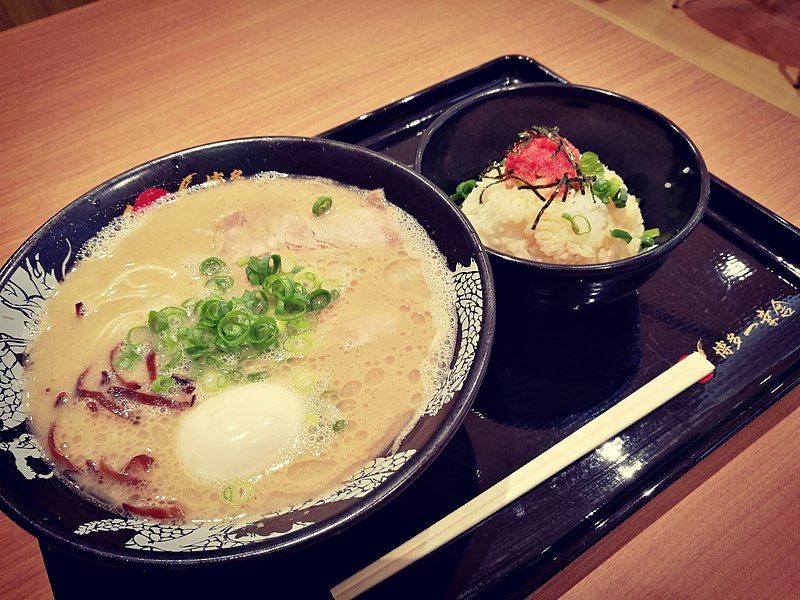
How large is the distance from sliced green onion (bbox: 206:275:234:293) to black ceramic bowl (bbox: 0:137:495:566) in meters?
0.28

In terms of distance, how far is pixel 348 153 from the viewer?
4.53 feet

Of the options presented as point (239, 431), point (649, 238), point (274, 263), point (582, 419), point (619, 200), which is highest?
point (274, 263)

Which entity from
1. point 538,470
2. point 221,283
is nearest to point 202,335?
point 221,283

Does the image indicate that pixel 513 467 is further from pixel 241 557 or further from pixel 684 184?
pixel 684 184

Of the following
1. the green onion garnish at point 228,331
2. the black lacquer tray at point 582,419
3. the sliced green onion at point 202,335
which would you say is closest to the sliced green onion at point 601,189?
the black lacquer tray at point 582,419

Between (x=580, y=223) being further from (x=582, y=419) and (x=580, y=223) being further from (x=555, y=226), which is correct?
(x=582, y=419)

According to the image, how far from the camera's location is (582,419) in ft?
4.19

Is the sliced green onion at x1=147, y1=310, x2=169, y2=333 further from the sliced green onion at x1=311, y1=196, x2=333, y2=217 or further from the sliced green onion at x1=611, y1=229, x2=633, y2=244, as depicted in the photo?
the sliced green onion at x1=611, y1=229, x2=633, y2=244

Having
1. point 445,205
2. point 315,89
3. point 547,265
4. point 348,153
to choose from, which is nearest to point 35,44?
point 315,89

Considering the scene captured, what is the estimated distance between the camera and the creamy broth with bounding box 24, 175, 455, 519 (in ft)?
3.20

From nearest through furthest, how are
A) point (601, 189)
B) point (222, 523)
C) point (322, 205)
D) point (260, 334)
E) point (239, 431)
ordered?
point (222, 523) → point (239, 431) → point (260, 334) → point (322, 205) → point (601, 189)

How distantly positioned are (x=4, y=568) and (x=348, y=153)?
45.9 inches

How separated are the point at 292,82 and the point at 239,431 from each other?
1.73 meters

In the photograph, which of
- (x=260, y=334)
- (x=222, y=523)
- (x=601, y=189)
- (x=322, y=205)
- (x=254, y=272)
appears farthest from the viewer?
(x=601, y=189)
